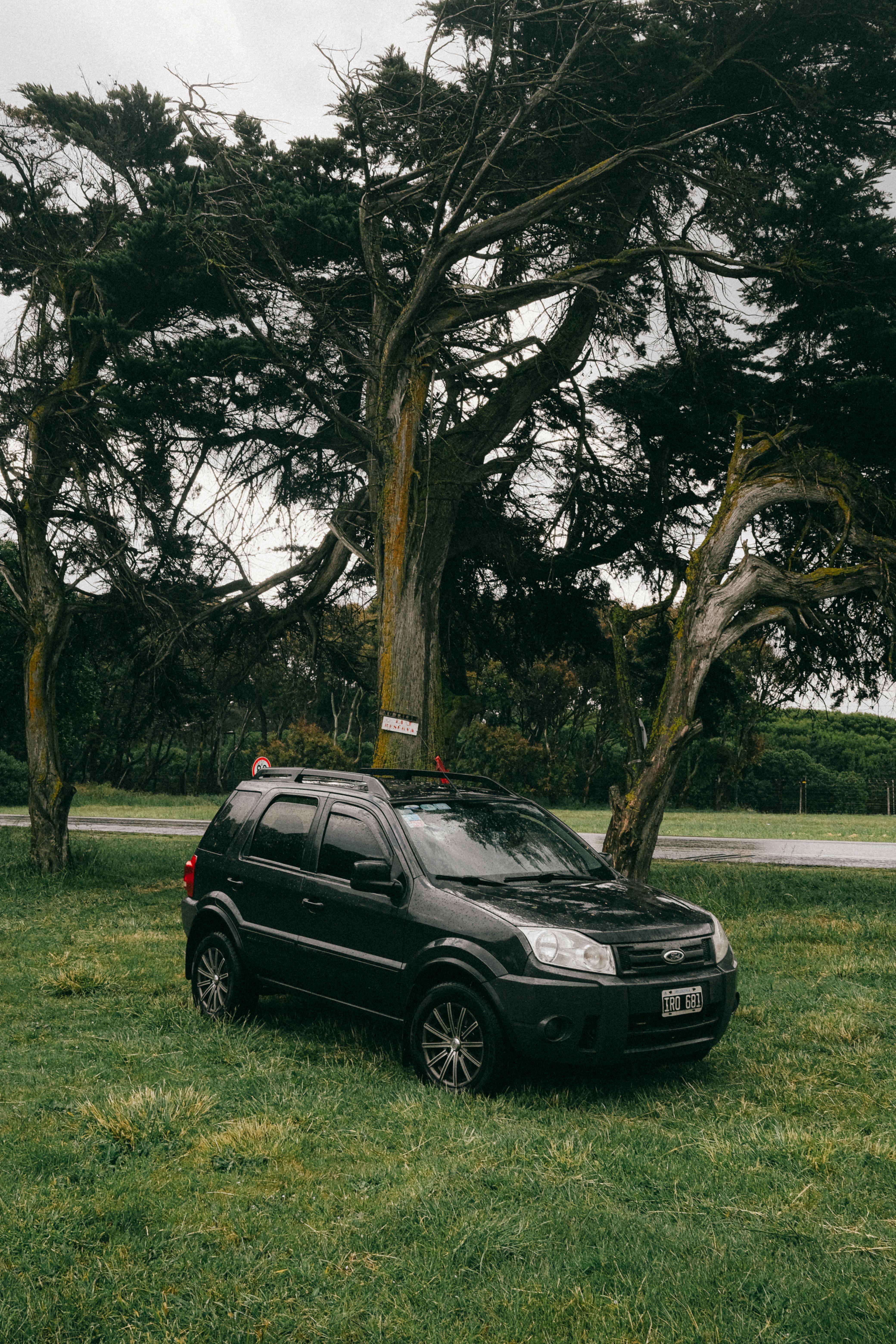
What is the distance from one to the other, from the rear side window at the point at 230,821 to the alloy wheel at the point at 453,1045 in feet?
8.50

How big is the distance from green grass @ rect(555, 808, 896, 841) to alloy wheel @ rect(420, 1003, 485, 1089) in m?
22.9

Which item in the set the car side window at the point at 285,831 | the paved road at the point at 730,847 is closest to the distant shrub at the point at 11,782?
the paved road at the point at 730,847

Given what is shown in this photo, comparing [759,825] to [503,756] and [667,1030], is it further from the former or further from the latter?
[667,1030]

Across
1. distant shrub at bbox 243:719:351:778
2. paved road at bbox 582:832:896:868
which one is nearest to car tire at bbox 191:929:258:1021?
paved road at bbox 582:832:896:868

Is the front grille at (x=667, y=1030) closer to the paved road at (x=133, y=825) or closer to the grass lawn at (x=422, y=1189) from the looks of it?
the grass lawn at (x=422, y=1189)

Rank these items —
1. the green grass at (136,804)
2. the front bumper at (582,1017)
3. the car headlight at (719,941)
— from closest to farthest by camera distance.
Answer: the front bumper at (582,1017) < the car headlight at (719,941) < the green grass at (136,804)

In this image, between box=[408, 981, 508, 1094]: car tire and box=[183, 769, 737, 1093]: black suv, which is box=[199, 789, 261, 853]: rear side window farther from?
box=[408, 981, 508, 1094]: car tire

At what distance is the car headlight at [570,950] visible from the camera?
576cm

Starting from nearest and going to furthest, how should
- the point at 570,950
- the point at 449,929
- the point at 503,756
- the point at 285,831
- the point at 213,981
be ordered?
the point at 570,950 → the point at 449,929 → the point at 285,831 → the point at 213,981 → the point at 503,756

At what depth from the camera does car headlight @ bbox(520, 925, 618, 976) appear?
5.76 meters

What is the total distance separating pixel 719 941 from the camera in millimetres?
6434

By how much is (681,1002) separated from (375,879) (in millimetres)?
1834

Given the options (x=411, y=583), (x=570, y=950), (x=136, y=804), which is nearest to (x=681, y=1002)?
(x=570, y=950)

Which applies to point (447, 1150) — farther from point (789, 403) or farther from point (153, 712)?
point (153, 712)
